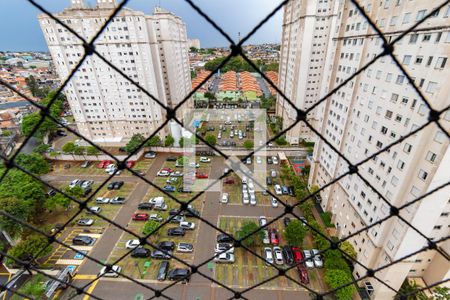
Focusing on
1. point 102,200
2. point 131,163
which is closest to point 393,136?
point 102,200

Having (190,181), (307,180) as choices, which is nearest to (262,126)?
(307,180)

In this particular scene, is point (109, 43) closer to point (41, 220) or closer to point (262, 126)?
point (41, 220)

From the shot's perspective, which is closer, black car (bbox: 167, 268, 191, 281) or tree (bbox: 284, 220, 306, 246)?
black car (bbox: 167, 268, 191, 281)

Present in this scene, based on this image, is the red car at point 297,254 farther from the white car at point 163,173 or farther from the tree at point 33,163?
the tree at point 33,163

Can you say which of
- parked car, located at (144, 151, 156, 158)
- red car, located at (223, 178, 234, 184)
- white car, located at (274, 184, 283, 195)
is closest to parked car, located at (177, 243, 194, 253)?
red car, located at (223, 178, 234, 184)

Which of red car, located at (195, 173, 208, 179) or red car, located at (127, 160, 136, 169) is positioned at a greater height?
red car, located at (127, 160, 136, 169)

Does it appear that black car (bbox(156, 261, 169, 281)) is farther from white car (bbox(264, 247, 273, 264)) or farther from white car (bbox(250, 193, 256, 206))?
white car (bbox(250, 193, 256, 206))

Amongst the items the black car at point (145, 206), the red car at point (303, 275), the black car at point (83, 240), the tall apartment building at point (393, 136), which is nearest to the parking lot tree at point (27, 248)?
the black car at point (83, 240)
